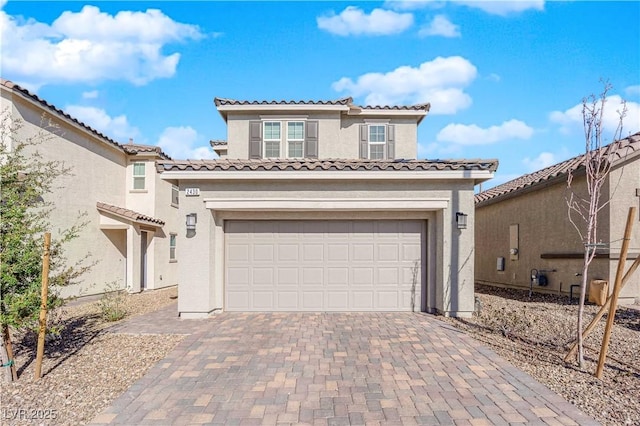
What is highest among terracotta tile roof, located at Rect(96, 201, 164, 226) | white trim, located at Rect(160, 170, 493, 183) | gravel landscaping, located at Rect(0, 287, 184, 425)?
white trim, located at Rect(160, 170, 493, 183)

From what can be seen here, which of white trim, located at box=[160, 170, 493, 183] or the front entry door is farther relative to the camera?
the front entry door

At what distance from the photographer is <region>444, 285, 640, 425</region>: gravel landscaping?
441cm

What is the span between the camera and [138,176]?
16.0m

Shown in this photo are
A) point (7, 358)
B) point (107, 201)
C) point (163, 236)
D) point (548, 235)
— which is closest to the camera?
point (7, 358)

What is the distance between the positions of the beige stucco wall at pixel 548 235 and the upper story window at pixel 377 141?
519cm

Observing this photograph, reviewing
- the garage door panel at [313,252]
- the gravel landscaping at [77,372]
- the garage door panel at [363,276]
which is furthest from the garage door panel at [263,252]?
the gravel landscaping at [77,372]

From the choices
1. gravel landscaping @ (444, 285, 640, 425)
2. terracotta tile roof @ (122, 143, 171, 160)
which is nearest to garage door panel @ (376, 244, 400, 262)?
gravel landscaping @ (444, 285, 640, 425)

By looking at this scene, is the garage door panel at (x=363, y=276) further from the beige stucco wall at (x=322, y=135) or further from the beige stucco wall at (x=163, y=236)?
the beige stucco wall at (x=163, y=236)

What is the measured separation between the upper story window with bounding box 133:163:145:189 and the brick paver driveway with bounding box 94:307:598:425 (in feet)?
35.3

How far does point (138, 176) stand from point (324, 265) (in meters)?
10.8

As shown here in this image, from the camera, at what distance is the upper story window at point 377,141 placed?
13789 mm

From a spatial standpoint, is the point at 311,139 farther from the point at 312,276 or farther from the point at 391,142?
the point at 312,276

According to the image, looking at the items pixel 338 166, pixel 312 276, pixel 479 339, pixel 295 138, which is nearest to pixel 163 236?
→ pixel 295 138

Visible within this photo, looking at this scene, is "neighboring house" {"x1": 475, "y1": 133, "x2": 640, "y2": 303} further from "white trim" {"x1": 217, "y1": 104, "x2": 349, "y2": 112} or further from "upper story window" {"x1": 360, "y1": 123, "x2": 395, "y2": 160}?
"white trim" {"x1": 217, "y1": 104, "x2": 349, "y2": 112}
